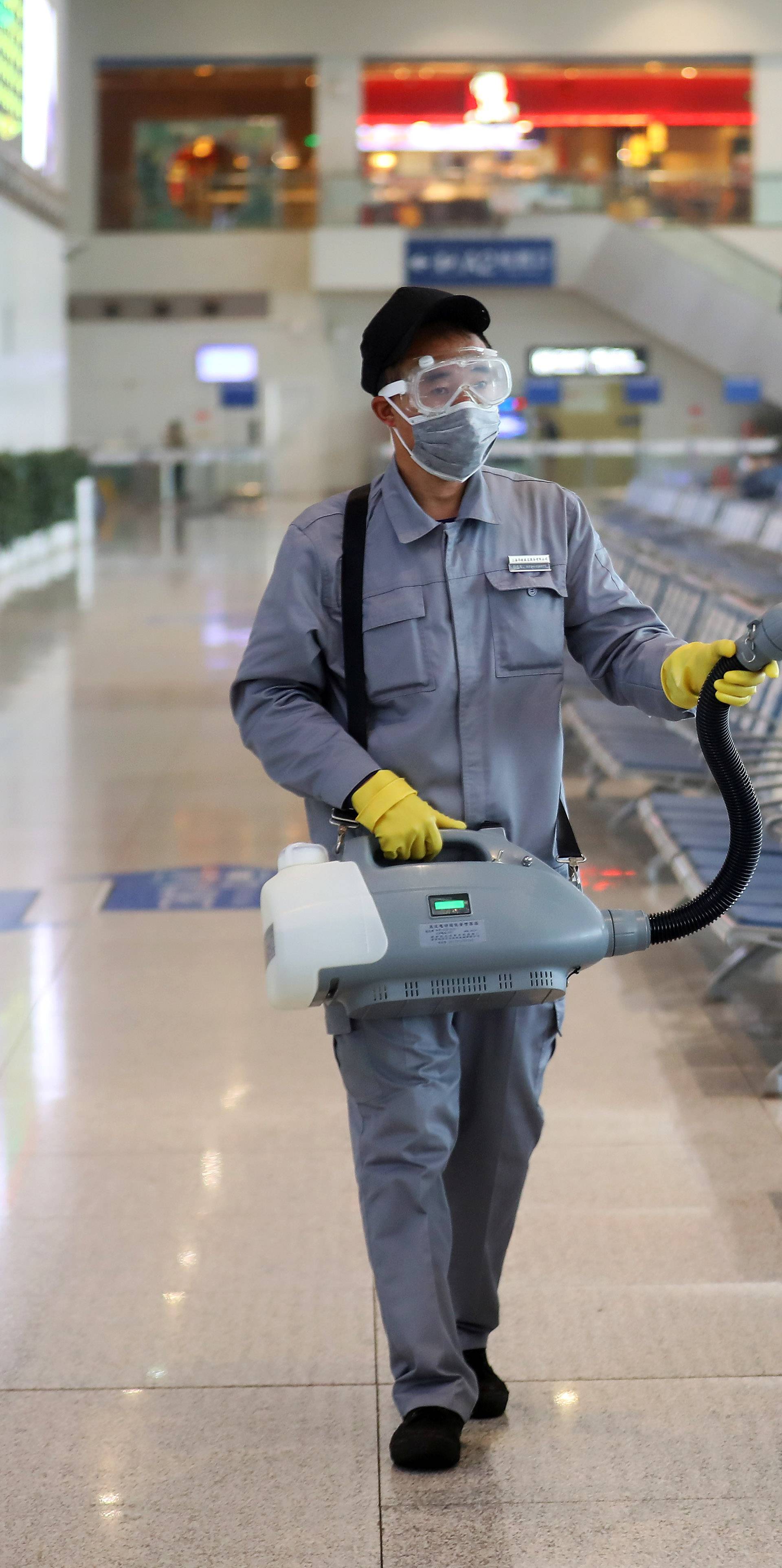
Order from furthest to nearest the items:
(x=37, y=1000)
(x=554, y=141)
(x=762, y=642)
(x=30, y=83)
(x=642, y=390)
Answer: (x=554, y=141), (x=642, y=390), (x=30, y=83), (x=37, y=1000), (x=762, y=642)

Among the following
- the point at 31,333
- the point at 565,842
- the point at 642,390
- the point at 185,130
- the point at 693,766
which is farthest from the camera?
the point at 185,130

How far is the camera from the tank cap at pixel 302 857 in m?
2.51

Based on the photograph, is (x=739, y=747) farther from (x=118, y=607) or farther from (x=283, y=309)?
(x=283, y=309)

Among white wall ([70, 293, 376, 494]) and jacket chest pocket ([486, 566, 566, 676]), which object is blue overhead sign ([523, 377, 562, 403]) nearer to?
white wall ([70, 293, 376, 494])

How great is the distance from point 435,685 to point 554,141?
117 ft

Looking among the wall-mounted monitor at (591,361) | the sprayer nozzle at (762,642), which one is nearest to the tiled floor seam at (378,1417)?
the sprayer nozzle at (762,642)

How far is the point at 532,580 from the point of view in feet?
8.49

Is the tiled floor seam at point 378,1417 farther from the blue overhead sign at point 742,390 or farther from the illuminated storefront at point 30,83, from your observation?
the blue overhead sign at point 742,390

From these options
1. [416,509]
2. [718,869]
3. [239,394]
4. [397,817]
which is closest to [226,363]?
[239,394]

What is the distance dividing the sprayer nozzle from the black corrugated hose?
0.52 feet

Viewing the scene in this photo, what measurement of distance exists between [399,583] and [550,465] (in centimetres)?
3150

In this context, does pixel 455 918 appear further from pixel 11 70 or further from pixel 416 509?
pixel 11 70

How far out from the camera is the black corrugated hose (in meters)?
2.54

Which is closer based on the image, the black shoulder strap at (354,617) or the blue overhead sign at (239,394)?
the black shoulder strap at (354,617)
